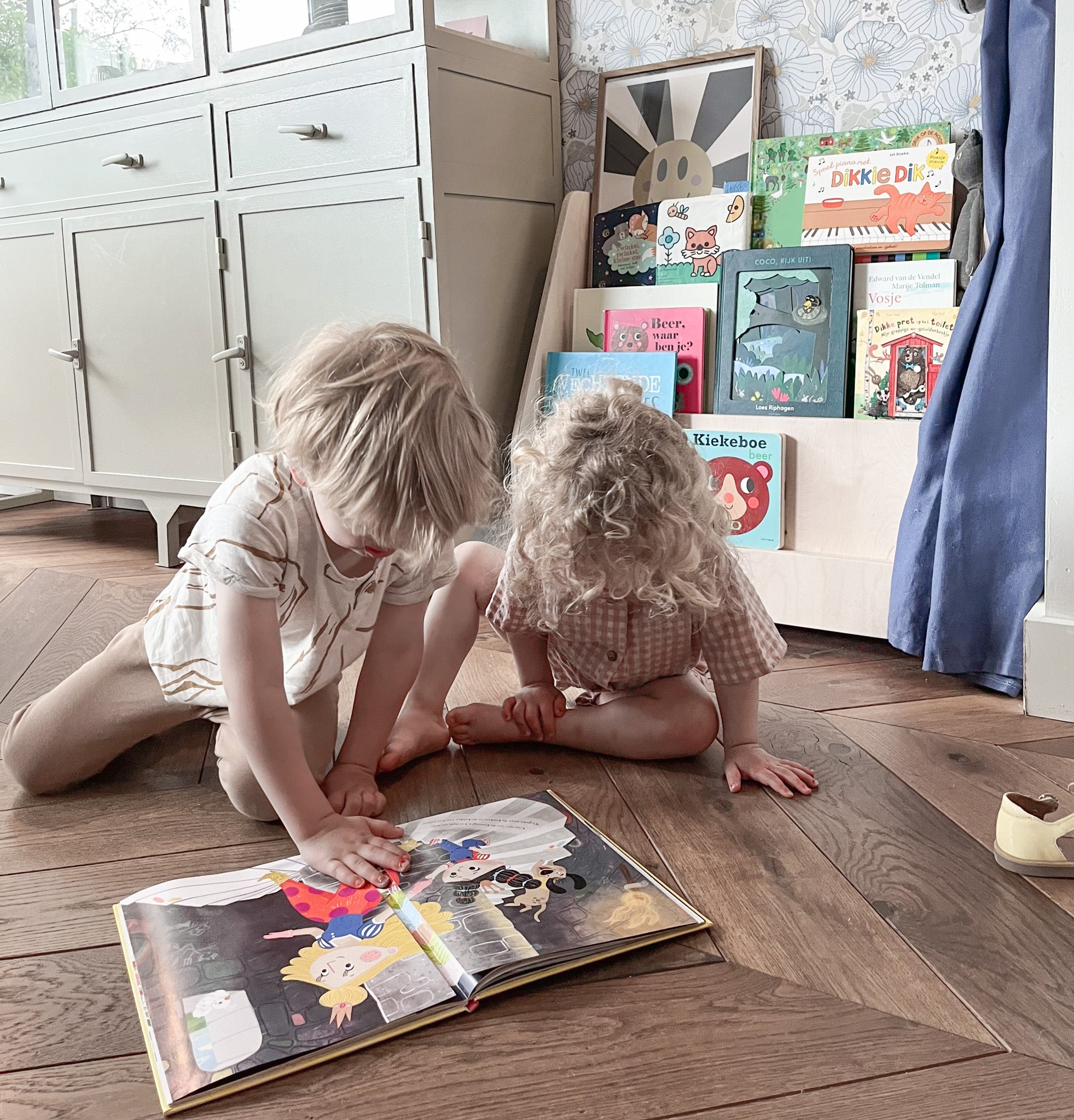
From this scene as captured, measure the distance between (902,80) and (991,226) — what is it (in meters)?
0.41

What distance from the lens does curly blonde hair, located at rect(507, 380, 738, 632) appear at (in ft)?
2.99

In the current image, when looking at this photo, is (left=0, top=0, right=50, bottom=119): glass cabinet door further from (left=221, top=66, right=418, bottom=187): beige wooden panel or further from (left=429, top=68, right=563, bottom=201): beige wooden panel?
(left=429, top=68, right=563, bottom=201): beige wooden panel

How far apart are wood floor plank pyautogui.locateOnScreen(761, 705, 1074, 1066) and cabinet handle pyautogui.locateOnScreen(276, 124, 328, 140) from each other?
117 centimetres

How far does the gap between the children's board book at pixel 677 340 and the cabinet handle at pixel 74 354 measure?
1.03 m

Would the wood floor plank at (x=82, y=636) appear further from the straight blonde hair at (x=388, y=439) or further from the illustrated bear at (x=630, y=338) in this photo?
the illustrated bear at (x=630, y=338)

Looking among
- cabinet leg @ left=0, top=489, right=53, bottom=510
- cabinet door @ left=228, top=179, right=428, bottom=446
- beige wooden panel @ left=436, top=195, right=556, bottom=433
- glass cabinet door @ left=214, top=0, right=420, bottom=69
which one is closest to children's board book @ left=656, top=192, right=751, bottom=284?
beige wooden panel @ left=436, top=195, right=556, bottom=433

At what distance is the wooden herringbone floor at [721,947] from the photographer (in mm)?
626

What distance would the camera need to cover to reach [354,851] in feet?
2.80

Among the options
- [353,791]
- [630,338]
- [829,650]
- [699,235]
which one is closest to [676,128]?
[699,235]

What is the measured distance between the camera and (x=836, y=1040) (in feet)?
2.18

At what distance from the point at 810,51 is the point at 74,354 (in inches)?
54.7

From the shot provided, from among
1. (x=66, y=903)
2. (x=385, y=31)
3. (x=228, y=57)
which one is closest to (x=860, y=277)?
(x=385, y=31)

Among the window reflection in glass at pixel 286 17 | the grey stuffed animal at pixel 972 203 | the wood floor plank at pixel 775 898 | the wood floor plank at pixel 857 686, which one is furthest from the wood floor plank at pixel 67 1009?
the window reflection in glass at pixel 286 17

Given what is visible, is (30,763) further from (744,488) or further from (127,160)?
(127,160)
